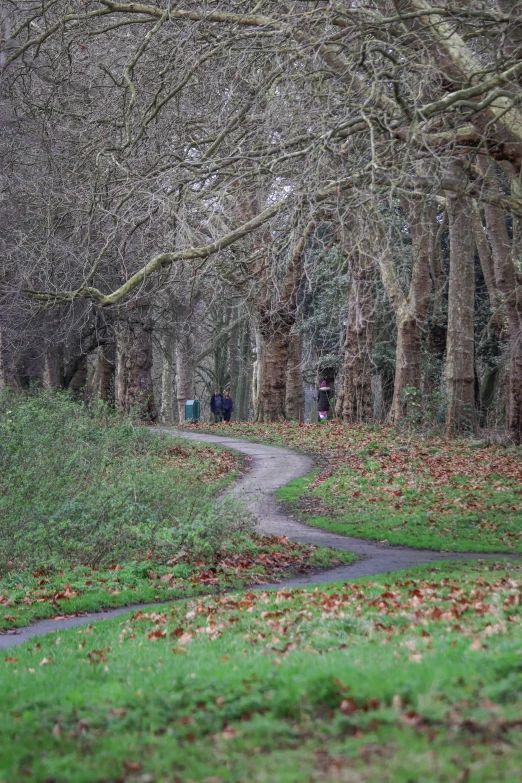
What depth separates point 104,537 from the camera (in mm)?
13492

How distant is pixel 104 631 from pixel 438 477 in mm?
11295

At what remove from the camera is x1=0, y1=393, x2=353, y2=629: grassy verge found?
11.4 meters

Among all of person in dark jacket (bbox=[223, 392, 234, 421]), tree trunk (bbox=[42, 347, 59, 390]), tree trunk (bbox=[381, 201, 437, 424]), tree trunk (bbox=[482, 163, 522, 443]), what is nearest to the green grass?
tree trunk (bbox=[482, 163, 522, 443])

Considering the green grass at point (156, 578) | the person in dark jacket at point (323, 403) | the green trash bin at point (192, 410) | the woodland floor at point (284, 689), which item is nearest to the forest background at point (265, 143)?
the green grass at point (156, 578)

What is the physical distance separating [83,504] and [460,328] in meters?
12.9

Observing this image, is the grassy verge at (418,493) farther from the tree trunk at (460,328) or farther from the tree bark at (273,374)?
the tree bark at (273,374)

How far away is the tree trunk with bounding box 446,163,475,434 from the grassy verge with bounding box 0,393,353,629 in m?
8.99

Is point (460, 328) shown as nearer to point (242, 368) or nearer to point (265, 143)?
point (265, 143)

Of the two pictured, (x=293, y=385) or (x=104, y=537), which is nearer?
(x=104, y=537)

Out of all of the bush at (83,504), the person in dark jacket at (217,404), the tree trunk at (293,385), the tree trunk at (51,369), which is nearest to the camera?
the bush at (83,504)

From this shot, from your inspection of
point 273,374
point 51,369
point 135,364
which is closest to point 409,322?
point 273,374

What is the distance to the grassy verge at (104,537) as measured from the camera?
11414 millimetres

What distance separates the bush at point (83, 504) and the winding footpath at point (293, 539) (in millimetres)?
1095

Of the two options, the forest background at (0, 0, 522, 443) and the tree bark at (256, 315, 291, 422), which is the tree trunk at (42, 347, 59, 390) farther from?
the forest background at (0, 0, 522, 443)
